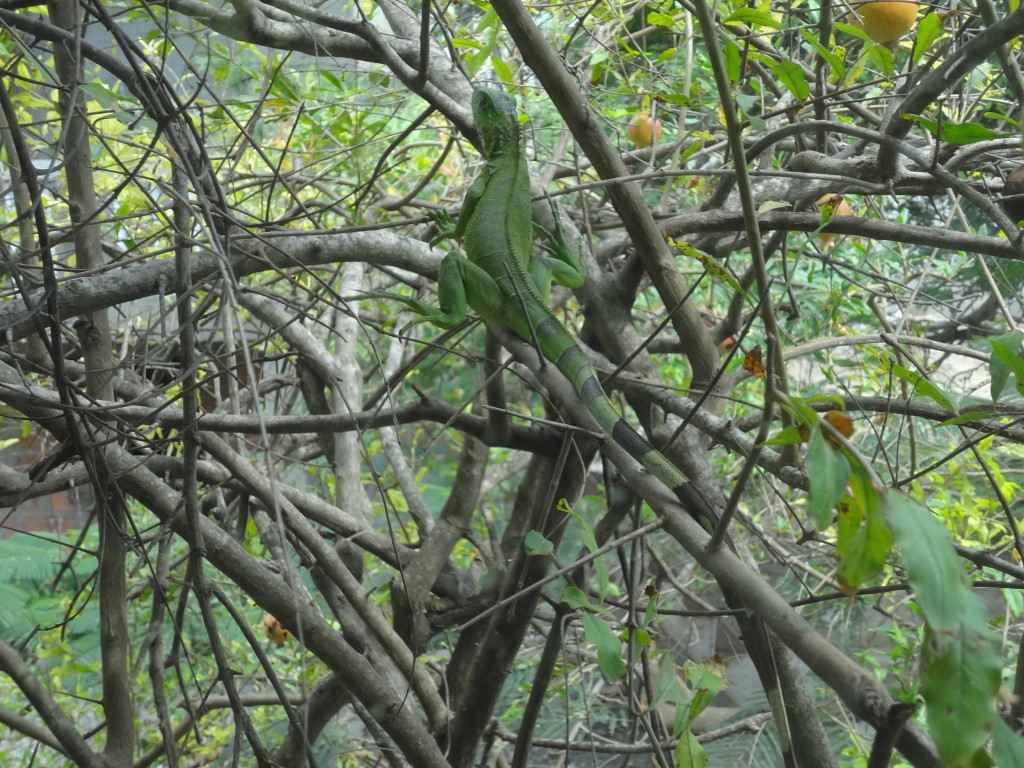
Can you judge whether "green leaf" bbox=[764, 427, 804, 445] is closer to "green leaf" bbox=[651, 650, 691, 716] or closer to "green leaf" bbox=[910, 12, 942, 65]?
"green leaf" bbox=[651, 650, 691, 716]

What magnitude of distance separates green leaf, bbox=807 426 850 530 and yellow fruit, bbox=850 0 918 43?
240cm

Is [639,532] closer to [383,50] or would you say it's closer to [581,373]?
[581,373]

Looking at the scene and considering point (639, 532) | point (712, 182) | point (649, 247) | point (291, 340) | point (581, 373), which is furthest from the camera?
point (712, 182)

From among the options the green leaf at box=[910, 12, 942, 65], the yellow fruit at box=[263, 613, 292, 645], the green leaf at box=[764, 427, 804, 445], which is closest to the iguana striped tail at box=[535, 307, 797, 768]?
the green leaf at box=[764, 427, 804, 445]

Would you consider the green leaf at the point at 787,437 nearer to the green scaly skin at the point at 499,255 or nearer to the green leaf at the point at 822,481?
the green leaf at the point at 822,481

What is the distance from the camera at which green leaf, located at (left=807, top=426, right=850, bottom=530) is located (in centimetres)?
85

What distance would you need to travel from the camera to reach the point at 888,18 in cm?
276

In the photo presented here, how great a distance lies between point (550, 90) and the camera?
1.99 metres

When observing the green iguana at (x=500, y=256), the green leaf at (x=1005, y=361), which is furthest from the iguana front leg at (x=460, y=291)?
the green leaf at (x=1005, y=361)

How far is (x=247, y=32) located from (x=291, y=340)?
1501 millimetres

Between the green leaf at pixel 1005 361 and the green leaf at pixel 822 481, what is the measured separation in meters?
0.63

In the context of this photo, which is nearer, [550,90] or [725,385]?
[550,90]

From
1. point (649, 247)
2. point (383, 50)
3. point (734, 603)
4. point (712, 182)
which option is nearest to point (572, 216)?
point (712, 182)

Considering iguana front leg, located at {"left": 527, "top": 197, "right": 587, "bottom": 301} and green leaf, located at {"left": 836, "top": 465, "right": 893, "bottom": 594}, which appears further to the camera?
iguana front leg, located at {"left": 527, "top": 197, "right": 587, "bottom": 301}
